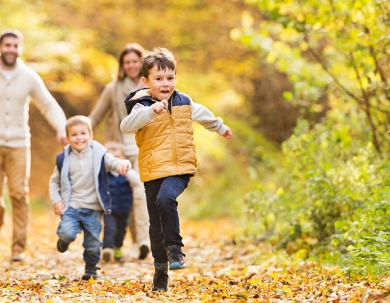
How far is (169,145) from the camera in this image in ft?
16.3

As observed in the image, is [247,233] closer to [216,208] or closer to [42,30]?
[216,208]

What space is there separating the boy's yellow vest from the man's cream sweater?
8.52 feet

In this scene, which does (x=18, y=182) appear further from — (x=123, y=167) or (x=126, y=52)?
(x=123, y=167)

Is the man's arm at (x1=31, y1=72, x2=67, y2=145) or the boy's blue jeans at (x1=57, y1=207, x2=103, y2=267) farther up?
the man's arm at (x1=31, y1=72, x2=67, y2=145)

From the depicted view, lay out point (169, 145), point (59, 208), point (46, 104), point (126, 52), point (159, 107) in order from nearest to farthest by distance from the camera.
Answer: point (159, 107)
point (169, 145)
point (59, 208)
point (46, 104)
point (126, 52)

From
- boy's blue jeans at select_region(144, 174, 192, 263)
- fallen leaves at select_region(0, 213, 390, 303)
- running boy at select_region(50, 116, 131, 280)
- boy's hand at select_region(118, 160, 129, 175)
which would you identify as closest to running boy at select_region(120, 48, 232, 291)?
boy's blue jeans at select_region(144, 174, 192, 263)

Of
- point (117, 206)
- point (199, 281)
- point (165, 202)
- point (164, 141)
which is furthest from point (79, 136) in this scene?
point (117, 206)

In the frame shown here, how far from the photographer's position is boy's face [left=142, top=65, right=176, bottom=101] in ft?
16.4

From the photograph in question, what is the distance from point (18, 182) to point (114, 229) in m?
1.25

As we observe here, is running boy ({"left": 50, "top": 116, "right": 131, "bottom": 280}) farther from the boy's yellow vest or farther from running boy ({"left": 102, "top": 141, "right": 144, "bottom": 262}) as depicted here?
running boy ({"left": 102, "top": 141, "right": 144, "bottom": 262})

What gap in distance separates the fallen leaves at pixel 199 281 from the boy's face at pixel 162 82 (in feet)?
5.00

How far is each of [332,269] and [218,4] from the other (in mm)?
12108

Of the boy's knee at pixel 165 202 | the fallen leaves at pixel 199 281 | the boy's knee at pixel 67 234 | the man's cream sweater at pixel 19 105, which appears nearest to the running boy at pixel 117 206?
the fallen leaves at pixel 199 281

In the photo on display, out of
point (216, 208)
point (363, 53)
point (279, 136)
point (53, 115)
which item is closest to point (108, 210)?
point (53, 115)
